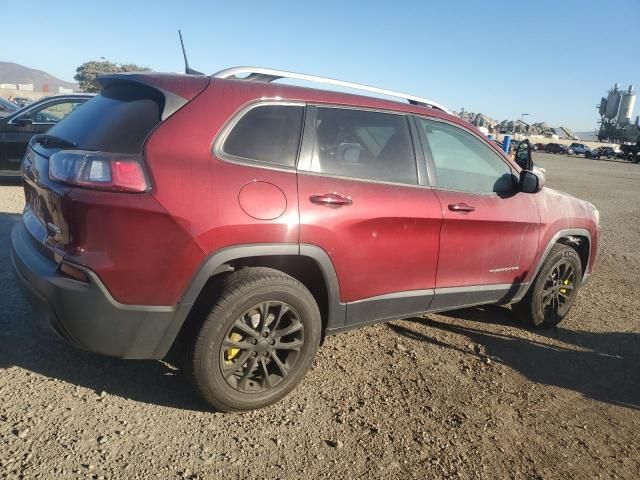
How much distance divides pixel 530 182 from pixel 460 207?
0.76 m

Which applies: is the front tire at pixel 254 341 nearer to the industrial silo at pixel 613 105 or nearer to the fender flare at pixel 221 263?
the fender flare at pixel 221 263

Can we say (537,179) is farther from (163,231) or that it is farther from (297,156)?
(163,231)

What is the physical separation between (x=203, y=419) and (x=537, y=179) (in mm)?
2894

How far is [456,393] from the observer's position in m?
3.16

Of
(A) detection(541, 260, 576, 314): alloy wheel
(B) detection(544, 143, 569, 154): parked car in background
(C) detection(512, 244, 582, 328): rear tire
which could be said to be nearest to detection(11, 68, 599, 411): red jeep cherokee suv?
(C) detection(512, 244, 582, 328): rear tire

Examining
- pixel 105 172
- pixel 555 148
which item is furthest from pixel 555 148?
pixel 105 172

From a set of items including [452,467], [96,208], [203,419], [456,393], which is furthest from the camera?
[456,393]

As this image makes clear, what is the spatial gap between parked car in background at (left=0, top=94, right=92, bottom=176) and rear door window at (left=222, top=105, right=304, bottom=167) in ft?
20.3

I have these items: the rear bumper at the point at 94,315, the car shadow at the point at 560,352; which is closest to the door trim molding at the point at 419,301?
the car shadow at the point at 560,352

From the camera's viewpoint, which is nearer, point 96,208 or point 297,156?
point 96,208

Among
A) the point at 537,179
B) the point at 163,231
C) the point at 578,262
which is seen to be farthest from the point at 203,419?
the point at 578,262

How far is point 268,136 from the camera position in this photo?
2.69m

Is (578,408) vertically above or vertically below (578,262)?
below

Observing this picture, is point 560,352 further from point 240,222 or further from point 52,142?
point 52,142
